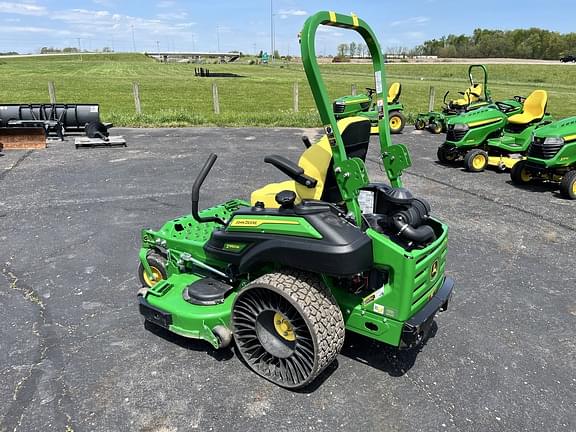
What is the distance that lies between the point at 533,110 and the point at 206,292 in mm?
9003

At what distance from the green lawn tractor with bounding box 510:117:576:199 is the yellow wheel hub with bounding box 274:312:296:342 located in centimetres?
625

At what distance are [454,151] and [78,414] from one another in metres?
8.59

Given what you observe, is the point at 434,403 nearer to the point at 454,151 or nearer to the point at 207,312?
the point at 207,312

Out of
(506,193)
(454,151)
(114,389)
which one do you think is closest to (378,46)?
(114,389)

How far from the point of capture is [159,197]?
7.14m

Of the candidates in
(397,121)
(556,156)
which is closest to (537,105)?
(556,156)

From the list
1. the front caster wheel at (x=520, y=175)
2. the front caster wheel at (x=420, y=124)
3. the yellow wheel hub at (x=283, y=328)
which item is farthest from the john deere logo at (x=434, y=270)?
the front caster wheel at (x=420, y=124)

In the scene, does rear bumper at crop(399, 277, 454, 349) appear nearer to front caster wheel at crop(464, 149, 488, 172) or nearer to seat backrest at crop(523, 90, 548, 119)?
front caster wheel at crop(464, 149, 488, 172)

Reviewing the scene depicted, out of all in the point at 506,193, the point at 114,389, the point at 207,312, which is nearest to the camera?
the point at 114,389

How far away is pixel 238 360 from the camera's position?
332 cm

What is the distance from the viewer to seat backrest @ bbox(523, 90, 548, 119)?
959cm

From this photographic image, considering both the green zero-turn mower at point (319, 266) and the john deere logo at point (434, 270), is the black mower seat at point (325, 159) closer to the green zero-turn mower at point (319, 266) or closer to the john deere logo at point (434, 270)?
the green zero-turn mower at point (319, 266)

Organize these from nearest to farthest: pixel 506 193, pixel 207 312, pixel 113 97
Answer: pixel 207 312, pixel 506 193, pixel 113 97

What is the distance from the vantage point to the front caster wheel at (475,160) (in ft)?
29.9
